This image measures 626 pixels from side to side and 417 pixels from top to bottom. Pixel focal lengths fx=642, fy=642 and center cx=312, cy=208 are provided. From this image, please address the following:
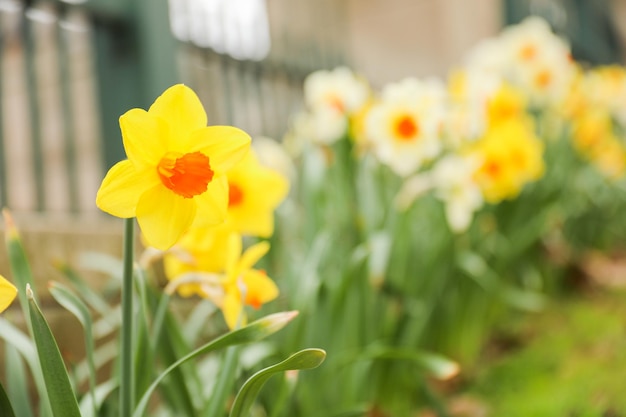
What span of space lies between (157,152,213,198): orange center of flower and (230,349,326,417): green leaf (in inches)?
6.7

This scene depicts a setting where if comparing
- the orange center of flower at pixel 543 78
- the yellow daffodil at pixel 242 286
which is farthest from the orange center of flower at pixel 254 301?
the orange center of flower at pixel 543 78

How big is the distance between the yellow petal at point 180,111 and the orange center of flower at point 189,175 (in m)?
0.02

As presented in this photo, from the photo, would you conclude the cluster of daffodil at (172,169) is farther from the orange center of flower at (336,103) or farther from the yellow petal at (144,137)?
the orange center of flower at (336,103)

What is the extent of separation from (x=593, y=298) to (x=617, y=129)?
162 centimetres

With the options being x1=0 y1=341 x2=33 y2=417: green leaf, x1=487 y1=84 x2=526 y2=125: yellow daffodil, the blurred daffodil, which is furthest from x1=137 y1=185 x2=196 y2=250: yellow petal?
x1=487 y1=84 x2=526 y2=125: yellow daffodil

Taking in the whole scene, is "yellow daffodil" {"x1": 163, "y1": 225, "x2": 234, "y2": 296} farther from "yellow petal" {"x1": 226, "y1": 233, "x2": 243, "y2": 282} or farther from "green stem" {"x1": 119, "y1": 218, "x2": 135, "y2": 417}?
"green stem" {"x1": 119, "y1": 218, "x2": 135, "y2": 417}

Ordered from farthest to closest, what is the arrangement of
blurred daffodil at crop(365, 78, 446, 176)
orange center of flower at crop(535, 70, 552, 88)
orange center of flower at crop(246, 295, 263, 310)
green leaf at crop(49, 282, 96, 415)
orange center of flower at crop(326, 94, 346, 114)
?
orange center of flower at crop(535, 70, 552, 88)
orange center of flower at crop(326, 94, 346, 114)
blurred daffodil at crop(365, 78, 446, 176)
orange center of flower at crop(246, 295, 263, 310)
green leaf at crop(49, 282, 96, 415)

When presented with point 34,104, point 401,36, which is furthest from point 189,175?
point 401,36

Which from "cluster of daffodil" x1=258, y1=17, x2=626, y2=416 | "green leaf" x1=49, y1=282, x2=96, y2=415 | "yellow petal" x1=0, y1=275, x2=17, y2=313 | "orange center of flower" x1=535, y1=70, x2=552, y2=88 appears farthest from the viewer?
"orange center of flower" x1=535, y1=70, x2=552, y2=88

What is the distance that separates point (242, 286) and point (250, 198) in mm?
294

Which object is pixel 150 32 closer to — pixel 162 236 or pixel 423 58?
pixel 162 236

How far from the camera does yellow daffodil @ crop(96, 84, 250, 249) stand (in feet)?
1.77

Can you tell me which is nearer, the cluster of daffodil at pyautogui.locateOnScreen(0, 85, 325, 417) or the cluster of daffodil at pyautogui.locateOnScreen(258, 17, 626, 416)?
the cluster of daffodil at pyautogui.locateOnScreen(0, 85, 325, 417)

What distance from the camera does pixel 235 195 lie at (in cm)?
97
